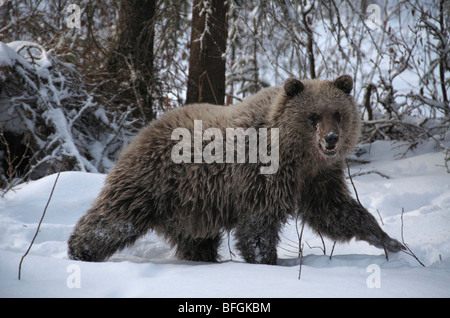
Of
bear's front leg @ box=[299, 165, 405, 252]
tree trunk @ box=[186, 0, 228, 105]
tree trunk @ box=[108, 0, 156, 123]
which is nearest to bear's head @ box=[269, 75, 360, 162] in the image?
bear's front leg @ box=[299, 165, 405, 252]

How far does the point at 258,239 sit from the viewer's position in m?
3.85

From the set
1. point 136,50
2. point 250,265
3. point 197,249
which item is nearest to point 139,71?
point 136,50

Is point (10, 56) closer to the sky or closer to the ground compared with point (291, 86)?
closer to the sky

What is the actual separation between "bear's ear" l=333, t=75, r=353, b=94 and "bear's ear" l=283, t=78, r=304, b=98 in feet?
1.02

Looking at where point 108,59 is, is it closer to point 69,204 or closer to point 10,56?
point 10,56

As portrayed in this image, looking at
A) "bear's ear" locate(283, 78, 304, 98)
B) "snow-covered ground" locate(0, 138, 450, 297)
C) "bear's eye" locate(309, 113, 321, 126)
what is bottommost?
"snow-covered ground" locate(0, 138, 450, 297)

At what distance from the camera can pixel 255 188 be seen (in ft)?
12.8

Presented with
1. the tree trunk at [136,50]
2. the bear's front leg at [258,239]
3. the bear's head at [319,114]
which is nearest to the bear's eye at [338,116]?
the bear's head at [319,114]

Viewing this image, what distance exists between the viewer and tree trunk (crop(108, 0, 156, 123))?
295 inches

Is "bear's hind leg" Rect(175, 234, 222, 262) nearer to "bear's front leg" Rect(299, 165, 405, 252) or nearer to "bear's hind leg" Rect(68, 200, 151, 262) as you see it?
"bear's hind leg" Rect(68, 200, 151, 262)

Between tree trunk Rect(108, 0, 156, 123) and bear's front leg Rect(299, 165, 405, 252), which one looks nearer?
bear's front leg Rect(299, 165, 405, 252)
